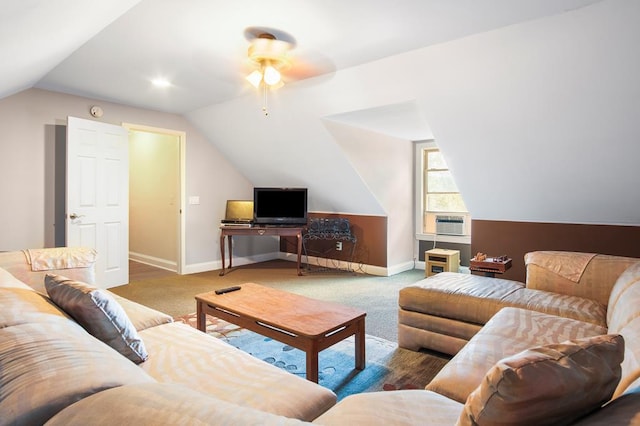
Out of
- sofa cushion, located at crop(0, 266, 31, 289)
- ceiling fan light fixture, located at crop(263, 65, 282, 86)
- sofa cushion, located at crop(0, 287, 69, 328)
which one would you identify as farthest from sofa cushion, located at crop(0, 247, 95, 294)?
ceiling fan light fixture, located at crop(263, 65, 282, 86)

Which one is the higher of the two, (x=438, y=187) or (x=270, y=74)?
(x=270, y=74)

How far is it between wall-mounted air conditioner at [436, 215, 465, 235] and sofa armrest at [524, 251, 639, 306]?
102 inches

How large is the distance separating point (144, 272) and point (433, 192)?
15.0 ft

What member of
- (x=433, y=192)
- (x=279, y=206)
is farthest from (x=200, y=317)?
→ (x=433, y=192)

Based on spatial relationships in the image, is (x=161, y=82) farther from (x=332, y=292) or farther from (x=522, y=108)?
(x=522, y=108)

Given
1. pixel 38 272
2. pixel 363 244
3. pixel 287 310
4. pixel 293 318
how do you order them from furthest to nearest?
pixel 363 244
pixel 38 272
pixel 287 310
pixel 293 318

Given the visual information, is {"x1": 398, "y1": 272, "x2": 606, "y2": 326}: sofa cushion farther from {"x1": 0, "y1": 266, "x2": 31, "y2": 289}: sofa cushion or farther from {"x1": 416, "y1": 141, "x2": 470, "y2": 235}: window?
{"x1": 416, "y1": 141, "x2": 470, "y2": 235}: window

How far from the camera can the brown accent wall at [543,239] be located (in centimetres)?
369

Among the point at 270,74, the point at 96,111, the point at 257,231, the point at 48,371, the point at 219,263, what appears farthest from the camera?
the point at 219,263

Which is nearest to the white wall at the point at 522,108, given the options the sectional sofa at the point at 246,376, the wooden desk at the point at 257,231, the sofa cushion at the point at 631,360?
the wooden desk at the point at 257,231

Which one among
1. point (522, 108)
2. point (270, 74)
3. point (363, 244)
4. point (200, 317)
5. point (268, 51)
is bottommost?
point (200, 317)

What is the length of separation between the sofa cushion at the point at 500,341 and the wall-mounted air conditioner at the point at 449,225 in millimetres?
3333

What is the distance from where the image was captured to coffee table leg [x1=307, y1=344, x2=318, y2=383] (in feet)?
6.90

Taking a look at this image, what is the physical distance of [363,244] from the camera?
5703 millimetres
